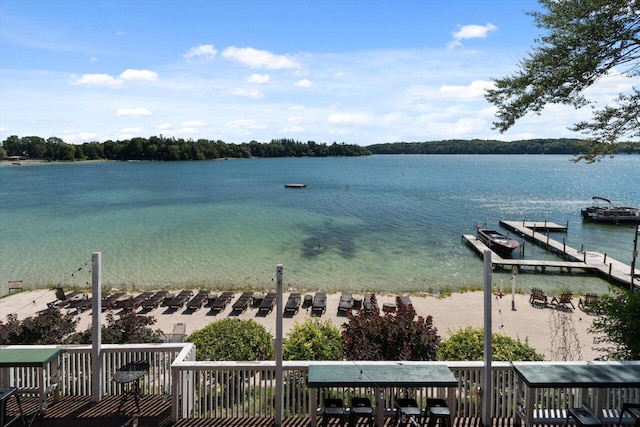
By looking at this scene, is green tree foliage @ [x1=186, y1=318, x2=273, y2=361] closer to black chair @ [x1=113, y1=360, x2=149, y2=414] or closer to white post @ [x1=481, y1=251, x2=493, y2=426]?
black chair @ [x1=113, y1=360, x2=149, y2=414]

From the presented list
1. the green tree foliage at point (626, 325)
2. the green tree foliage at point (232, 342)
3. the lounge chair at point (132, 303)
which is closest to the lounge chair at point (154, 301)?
the lounge chair at point (132, 303)

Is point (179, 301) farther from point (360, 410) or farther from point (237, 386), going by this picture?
point (360, 410)

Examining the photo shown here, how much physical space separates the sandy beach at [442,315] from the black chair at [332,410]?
1073cm

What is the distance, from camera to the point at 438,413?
200 inches

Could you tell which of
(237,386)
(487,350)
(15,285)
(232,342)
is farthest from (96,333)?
(15,285)

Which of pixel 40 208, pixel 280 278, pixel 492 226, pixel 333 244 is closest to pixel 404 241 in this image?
pixel 333 244

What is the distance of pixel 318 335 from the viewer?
29.0 feet

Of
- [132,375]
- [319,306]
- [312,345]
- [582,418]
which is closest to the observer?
[582,418]

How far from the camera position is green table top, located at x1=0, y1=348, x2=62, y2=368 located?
5418 millimetres

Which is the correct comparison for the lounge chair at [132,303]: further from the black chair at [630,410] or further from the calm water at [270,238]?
the black chair at [630,410]

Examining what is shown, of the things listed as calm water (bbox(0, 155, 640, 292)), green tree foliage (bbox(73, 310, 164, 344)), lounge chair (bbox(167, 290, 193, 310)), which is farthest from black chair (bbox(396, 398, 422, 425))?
calm water (bbox(0, 155, 640, 292))

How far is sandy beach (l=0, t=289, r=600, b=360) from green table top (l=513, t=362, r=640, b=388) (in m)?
9.86

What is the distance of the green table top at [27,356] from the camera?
5.42m

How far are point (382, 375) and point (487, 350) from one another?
1423 mm
